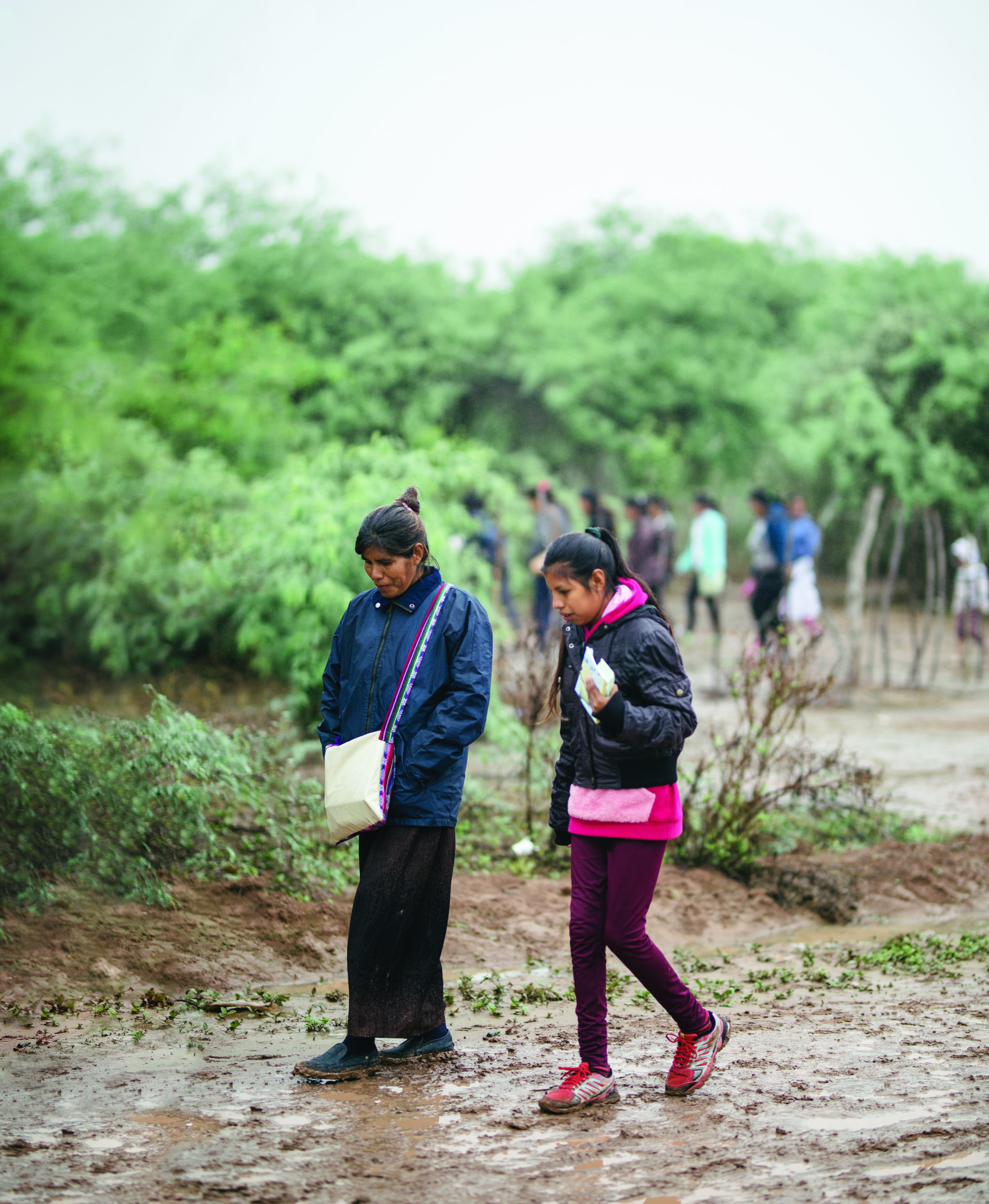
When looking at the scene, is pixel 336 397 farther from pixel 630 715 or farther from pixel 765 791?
pixel 630 715

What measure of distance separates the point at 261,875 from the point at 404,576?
2.45 metres

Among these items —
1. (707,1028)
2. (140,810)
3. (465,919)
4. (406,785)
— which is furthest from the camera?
(465,919)

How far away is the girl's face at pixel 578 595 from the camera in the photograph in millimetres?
3717

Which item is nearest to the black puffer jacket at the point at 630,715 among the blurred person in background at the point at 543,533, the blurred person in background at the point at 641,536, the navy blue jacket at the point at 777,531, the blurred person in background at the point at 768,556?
the blurred person in background at the point at 768,556

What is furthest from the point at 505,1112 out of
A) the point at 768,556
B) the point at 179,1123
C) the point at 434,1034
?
the point at 768,556

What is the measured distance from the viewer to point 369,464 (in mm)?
9680

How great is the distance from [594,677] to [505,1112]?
1300 mm

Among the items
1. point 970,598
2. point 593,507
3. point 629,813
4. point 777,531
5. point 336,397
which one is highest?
point 336,397

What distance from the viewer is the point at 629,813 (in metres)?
3.65

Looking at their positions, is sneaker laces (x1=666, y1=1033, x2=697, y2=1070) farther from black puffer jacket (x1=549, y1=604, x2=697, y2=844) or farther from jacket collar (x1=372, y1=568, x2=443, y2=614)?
jacket collar (x1=372, y1=568, x2=443, y2=614)

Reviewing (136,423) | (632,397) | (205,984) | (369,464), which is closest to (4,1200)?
(205,984)

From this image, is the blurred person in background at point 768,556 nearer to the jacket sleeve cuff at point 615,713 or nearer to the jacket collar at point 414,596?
the jacket collar at point 414,596

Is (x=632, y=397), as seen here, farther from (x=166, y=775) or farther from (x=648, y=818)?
(x=648, y=818)

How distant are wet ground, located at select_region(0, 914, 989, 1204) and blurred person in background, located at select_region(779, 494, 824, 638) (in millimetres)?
8216
